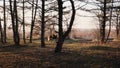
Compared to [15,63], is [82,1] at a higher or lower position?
higher

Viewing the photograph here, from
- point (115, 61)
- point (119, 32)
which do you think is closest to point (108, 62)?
point (115, 61)

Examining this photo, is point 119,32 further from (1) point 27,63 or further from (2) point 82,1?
(1) point 27,63

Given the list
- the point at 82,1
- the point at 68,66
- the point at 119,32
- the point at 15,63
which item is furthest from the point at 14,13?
the point at 119,32

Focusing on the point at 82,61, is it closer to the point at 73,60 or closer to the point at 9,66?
the point at 73,60

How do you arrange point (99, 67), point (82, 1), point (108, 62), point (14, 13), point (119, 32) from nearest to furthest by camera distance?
1. point (99, 67)
2. point (108, 62)
3. point (82, 1)
4. point (14, 13)
5. point (119, 32)

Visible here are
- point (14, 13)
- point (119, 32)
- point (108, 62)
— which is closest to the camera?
point (108, 62)

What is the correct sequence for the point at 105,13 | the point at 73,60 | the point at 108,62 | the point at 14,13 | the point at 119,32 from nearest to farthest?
1. the point at 108,62
2. the point at 73,60
3. the point at 14,13
4. the point at 105,13
5. the point at 119,32

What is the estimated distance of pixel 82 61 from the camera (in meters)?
15.5

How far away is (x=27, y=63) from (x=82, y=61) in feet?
10.9

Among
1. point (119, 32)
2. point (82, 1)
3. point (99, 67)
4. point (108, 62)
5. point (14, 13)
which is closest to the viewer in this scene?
point (99, 67)

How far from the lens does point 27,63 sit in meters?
15.2

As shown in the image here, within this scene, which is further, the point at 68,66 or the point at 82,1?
the point at 82,1

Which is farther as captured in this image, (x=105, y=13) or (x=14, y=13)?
(x=105, y=13)

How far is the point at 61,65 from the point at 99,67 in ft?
7.17
